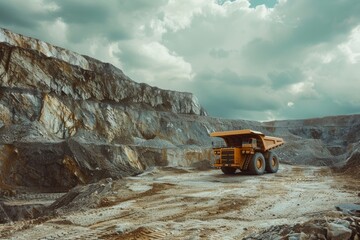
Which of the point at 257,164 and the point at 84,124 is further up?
the point at 84,124

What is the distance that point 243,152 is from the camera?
16.4 metres

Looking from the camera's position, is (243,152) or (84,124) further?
(84,124)

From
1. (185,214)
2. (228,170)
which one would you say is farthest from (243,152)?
(185,214)

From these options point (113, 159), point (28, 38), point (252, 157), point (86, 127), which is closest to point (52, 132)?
point (86, 127)

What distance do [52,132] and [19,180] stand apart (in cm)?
808

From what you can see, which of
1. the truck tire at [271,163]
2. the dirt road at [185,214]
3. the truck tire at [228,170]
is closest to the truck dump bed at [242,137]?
the truck tire at [271,163]

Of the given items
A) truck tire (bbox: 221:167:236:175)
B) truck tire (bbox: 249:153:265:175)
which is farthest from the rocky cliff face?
truck tire (bbox: 249:153:265:175)

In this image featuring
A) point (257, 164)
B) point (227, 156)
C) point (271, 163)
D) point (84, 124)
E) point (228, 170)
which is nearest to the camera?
point (227, 156)

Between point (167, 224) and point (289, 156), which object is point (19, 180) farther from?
point (289, 156)

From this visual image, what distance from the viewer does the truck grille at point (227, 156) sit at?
16.1m

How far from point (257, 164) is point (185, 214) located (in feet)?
31.3

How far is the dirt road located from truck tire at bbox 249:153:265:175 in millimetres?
4337

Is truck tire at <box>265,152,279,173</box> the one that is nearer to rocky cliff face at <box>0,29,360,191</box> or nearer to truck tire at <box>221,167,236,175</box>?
truck tire at <box>221,167,236,175</box>

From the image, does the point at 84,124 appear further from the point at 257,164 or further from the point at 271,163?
the point at 257,164
